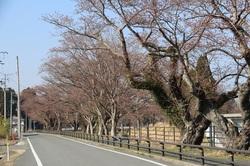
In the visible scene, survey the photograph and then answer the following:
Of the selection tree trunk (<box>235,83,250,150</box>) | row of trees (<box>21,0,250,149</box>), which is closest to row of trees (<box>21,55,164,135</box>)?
row of trees (<box>21,0,250,149</box>)

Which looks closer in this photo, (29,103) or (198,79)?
(198,79)

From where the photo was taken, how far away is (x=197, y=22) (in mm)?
23656

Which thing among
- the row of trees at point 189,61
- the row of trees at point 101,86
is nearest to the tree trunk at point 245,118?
the row of trees at point 189,61

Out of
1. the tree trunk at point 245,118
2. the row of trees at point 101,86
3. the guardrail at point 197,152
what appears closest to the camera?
the guardrail at point 197,152

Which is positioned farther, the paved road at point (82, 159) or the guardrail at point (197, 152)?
the paved road at point (82, 159)

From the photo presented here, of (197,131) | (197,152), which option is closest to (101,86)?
(197,131)

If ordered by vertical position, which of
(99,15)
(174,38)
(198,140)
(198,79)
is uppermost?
(99,15)

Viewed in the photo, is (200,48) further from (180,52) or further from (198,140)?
(198,140)

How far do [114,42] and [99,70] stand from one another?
4463mm

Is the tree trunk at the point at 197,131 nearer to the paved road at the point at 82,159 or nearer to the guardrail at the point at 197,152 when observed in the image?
the guardrail at the point at 197,152

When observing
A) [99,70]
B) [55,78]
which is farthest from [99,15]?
[55,78]

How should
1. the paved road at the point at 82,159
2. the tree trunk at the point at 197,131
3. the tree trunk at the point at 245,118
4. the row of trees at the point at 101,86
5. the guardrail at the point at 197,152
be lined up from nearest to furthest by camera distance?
the guardrail at the point at 197,152
the tree trunk at the point at 245,118
the paved road at the point at 82,159
the tree trunk at the point at 197,131
the row of trees at the point at 101,86

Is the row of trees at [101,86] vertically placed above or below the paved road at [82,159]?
above

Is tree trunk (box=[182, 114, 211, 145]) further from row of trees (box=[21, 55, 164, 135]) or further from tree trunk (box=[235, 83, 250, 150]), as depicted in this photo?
row of trees (box=[21, 55, 164, 135])
